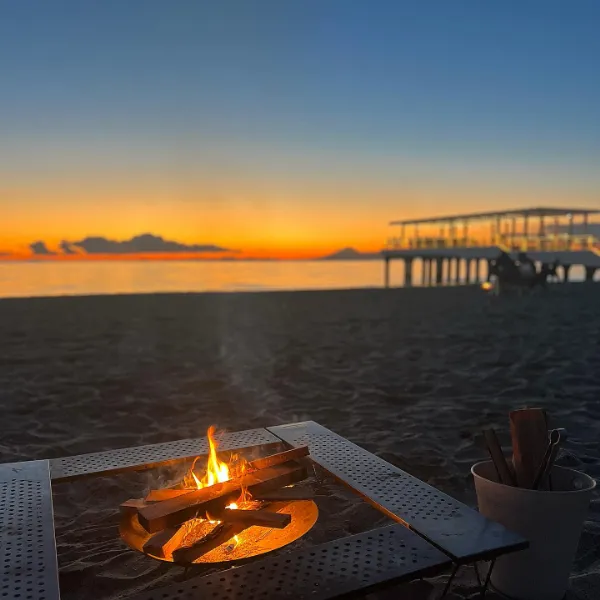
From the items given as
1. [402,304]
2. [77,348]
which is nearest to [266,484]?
[77,348]

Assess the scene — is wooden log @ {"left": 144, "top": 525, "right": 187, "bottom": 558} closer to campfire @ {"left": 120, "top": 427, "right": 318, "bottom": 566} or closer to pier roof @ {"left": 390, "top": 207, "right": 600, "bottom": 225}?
campfire @ {"left": 120, "top": 427, "right": 318, "bottom": 566}

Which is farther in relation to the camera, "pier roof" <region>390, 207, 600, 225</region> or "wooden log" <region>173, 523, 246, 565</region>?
"pier roof" <region>390, 207, 600, 225</region>

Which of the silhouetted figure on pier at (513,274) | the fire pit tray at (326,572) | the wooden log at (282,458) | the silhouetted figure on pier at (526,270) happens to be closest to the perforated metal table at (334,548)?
the fire pit tray at (326,572)

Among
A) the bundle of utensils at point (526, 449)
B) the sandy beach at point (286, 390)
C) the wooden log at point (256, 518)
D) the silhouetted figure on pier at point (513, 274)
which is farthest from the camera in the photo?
the silhouetted figure on pier at point (513, 274)

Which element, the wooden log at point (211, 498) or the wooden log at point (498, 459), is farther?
the wooden log at point (498, 459)

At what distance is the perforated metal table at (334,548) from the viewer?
172 centimetres

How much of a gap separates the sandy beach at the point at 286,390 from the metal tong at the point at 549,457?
511 mm

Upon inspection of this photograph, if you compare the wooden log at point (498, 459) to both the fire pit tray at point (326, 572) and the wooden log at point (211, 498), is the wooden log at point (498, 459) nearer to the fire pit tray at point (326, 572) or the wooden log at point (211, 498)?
the fire pit tray at point (326, 572)

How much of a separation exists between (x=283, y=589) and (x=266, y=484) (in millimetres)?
702

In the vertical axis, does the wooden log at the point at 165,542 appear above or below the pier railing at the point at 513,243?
below

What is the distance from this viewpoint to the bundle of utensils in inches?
93.1

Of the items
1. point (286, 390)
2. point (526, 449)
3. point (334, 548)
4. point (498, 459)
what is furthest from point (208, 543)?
point (286, 390)

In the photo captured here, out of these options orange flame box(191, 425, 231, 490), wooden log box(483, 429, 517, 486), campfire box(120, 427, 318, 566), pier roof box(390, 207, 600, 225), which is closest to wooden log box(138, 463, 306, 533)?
campfire box(120, 427, 318, 566)

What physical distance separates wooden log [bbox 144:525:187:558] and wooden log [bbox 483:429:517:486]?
1.18 m
